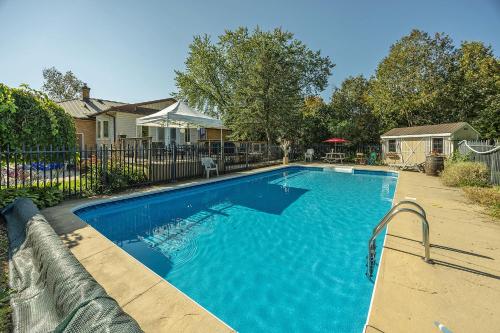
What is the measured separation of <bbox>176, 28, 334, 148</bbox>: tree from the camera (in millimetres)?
20844

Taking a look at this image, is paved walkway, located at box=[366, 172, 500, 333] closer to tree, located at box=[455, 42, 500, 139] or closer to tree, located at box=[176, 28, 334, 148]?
tree, located at box=[176, 28, 334, 148]

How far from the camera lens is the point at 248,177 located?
13750 millimetres

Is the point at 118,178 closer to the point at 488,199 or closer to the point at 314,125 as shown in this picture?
the point at 488,199

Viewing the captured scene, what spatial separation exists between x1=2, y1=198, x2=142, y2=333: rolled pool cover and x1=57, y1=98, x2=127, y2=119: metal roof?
19559 millimetres

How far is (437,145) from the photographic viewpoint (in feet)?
55.3

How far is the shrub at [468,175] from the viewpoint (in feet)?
30.3

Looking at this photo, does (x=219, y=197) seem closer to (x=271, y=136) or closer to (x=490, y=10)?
(x=271, y=136)

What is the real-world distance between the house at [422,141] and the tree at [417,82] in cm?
528

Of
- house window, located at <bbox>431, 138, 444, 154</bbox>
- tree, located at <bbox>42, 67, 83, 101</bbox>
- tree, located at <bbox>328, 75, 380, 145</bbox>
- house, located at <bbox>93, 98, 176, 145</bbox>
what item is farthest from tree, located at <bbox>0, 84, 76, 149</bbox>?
tree, located at <bbox>42, 67, 83, 101</bbox>

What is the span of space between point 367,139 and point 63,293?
1051 inches

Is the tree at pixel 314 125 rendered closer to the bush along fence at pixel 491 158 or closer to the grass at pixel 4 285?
the bush along fence at pixel 491 158

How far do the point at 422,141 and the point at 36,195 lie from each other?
21914 mm

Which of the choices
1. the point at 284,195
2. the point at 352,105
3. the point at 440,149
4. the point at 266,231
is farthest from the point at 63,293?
the point at 352,105

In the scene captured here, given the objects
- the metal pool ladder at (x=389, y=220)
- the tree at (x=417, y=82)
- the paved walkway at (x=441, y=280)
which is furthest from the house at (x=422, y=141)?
the metal pool ladder at (x=389, y=220)
